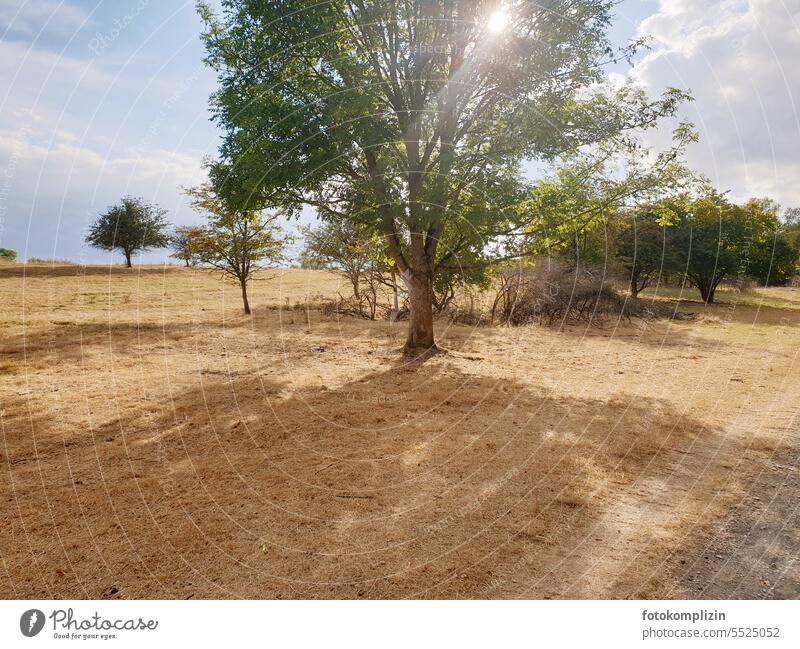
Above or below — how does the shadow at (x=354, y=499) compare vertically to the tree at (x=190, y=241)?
below

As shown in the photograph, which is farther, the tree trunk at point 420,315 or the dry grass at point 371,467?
the tree trunk at point 420,315

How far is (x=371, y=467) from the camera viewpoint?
7.44 m

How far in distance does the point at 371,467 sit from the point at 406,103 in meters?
10.5

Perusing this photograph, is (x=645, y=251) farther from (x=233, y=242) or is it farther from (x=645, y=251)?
(x=233, y=242)

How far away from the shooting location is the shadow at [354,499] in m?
4.78

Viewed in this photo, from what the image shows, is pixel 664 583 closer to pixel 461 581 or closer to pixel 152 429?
pixel 461 581

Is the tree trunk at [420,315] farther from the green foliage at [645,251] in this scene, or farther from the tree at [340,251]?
the green foliage at [645,251]

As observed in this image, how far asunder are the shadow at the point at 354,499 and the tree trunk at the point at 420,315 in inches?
219

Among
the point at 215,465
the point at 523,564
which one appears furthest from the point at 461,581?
the point at 215,465
